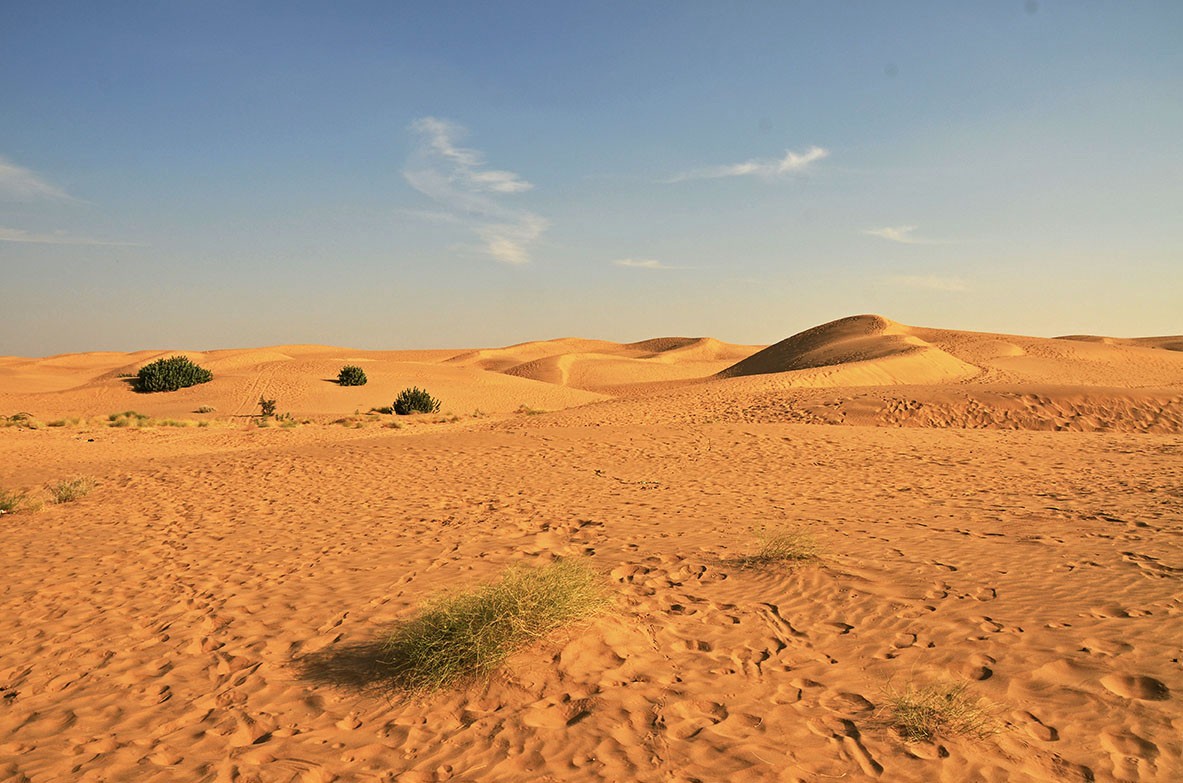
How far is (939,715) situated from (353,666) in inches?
139

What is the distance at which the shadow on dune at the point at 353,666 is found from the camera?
181 inches

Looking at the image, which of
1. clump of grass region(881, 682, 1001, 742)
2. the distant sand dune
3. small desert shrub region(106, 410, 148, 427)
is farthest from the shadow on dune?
small desert shrub region(106, 410, 148, 427)

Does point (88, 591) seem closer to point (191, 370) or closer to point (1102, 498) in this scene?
point (1102, 498)

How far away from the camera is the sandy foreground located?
12.3 feet

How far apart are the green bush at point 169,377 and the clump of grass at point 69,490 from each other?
2446cm

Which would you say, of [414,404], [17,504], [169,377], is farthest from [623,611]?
[169,377]

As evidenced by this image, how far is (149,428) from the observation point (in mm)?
23812

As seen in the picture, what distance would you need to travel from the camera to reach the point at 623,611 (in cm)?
560

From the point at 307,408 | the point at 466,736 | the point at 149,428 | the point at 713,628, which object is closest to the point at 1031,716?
the point at 713,628

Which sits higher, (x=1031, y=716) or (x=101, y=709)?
(x=1031, y=716)

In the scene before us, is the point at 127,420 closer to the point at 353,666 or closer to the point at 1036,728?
the point at 353,666

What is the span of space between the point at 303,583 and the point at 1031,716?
582 centimetres

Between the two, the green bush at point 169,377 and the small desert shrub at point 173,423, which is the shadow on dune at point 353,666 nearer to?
the small desert shrub at point 173,423

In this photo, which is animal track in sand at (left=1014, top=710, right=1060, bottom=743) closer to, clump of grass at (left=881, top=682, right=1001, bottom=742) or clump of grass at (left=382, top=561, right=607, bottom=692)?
clump of grass at (left=881, top=682, right=1001, bottom=742)
